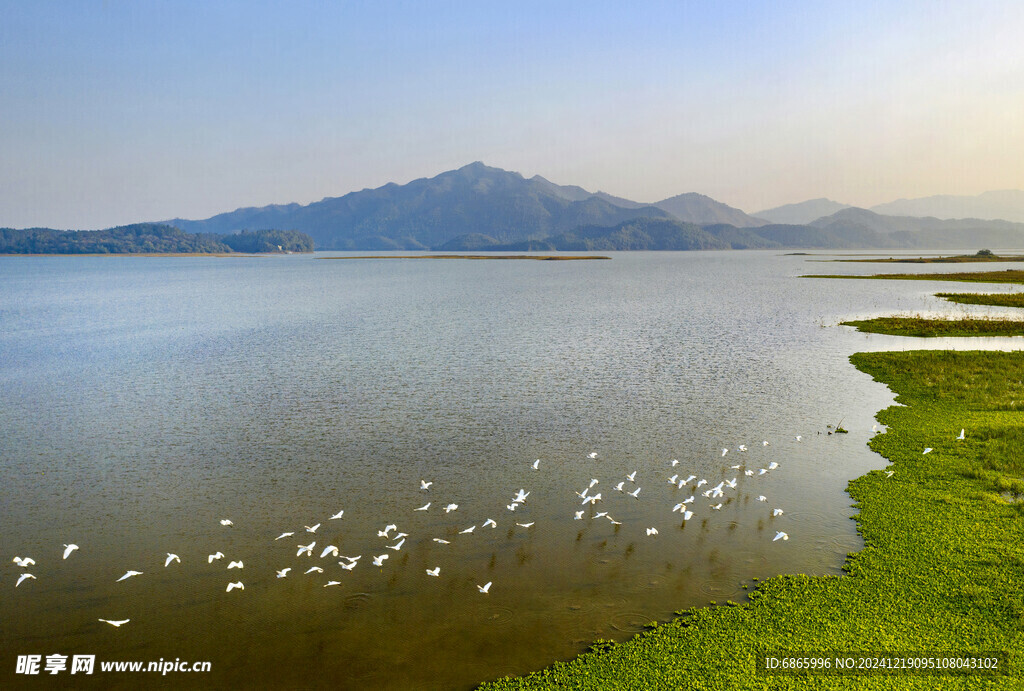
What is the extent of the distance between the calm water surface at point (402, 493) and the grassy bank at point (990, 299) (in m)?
40.1

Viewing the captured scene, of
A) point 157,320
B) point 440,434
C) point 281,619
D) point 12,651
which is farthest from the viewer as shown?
point 157,320

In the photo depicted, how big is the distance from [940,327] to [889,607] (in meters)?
62.5

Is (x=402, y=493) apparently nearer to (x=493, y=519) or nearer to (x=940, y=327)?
(x=493, y=519)

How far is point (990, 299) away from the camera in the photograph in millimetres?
91188

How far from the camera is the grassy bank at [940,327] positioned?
62094mm

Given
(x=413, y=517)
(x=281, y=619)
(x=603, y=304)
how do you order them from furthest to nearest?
(x=603, y=304) < (x=413, y=517) < (x=281, y=619)

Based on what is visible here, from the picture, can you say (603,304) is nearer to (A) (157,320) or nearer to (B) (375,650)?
(A) (157,320)

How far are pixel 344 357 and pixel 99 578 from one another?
124ft

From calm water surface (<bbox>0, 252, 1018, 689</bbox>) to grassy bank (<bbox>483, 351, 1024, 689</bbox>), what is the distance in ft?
3.23

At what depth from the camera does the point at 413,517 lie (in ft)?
75.2

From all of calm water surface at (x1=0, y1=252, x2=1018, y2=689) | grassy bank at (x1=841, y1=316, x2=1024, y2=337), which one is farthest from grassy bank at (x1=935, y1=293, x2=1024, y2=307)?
calm water surface at (x1=0, y1=252, x2=1018, y2=689)

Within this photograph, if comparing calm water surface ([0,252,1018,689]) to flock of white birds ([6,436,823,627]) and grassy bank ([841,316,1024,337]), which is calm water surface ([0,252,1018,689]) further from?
grassy bank ([841,316,1024,337])

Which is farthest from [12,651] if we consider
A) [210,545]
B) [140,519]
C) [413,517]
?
[413,517]

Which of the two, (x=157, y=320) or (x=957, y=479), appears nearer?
(x=957, y=479)
